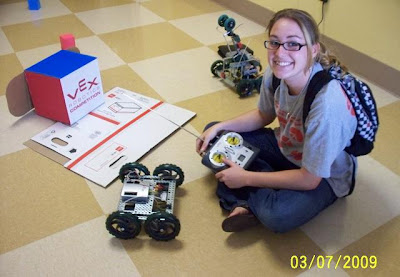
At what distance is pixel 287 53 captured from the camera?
0.87 metres

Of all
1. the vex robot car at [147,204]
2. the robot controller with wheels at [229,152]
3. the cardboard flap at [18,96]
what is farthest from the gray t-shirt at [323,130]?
the cardboard flap at [18,96]

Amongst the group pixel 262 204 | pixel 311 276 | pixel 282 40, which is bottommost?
pixel 311 276

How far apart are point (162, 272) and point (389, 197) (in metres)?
0.73

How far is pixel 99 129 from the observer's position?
144 centimetres

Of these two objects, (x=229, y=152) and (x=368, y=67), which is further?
(x=368, y=67)

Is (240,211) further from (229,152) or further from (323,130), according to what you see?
(323,130)

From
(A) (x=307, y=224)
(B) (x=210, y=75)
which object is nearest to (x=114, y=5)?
(B) (x=210, y=75)

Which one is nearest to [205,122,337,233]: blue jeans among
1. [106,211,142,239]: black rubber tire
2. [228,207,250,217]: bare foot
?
[228,207,250,217]: bare foot

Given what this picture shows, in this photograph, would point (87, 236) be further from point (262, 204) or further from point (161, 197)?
point (262, 204)

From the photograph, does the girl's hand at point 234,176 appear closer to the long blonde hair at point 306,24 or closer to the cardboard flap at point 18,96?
the long blonde hair at point 306,24

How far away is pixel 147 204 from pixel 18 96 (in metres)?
0.76

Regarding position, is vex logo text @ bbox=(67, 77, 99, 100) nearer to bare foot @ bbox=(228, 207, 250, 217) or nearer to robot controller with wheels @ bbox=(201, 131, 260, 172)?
robot controller with wheels @ bbox=(201, 131, 260, 172)

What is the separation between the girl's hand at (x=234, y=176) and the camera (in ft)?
3.38
